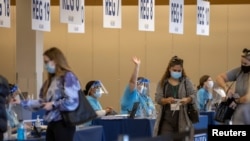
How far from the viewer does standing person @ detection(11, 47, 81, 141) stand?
719cm

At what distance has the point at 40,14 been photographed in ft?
40.0

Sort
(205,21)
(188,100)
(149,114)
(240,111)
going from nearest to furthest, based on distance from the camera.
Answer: (240,111), (188,100), (149,114), (205,21)

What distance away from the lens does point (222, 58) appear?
66.6 ft

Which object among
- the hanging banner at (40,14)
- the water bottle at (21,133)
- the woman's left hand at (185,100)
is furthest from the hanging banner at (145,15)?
the water bottle at (21,133)

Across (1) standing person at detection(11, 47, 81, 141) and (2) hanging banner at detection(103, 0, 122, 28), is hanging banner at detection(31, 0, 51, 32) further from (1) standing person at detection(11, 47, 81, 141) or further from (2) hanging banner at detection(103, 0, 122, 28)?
(1) standing person at detection(11, 47, 81, 141)

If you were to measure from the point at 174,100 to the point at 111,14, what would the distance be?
410cm

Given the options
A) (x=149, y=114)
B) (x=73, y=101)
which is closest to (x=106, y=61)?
(x=149, y=114)

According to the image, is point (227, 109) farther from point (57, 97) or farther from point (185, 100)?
point (57, 97)

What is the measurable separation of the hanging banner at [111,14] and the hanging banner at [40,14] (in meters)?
1.05

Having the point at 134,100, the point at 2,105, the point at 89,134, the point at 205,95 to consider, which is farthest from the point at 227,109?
the point at 205,95

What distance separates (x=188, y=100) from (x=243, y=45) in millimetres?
11274

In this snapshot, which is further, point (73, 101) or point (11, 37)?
point (11, 37)

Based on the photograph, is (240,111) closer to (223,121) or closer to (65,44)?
(223,121)

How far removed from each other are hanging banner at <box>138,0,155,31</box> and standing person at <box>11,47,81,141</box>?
6.34 metres
